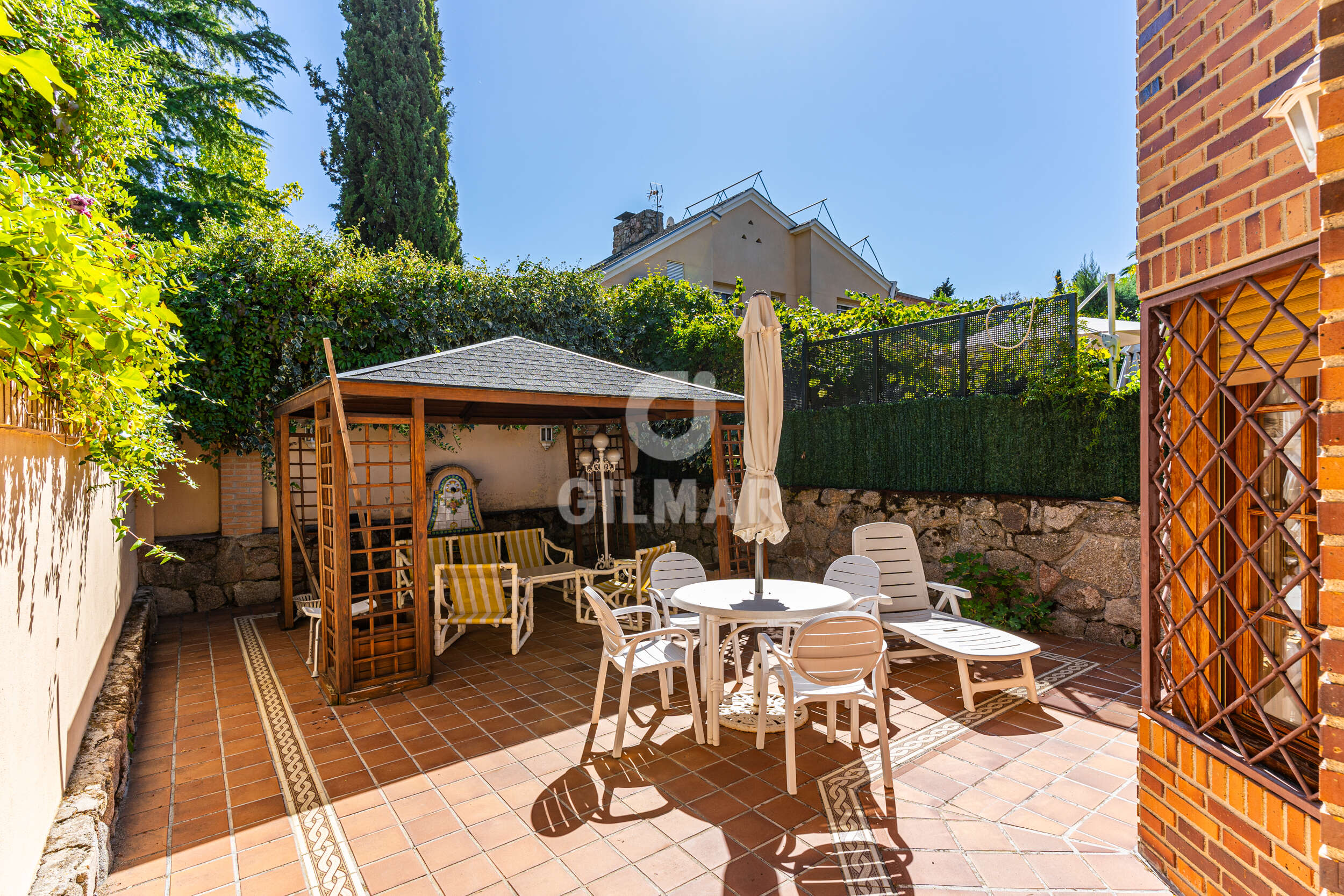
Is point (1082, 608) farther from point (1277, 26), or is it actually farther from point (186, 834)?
point (186, 834)

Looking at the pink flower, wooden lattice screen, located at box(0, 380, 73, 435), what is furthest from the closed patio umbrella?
wooden lattice screen, located at box(0, 380, 73, 435)

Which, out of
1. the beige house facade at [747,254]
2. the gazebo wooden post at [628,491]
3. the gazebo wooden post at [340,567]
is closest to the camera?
the gazebo wooden post at [340,567]

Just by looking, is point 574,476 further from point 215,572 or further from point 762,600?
point 762,600

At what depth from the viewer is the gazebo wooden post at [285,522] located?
6941mm

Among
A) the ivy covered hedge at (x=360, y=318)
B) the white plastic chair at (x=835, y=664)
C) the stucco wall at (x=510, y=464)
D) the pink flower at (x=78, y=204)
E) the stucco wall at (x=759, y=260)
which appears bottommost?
the white plastic chair at (x=835, y=664)

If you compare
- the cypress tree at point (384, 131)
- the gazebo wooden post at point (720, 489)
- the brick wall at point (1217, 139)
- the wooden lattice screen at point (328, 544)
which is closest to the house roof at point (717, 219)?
the cypress tree at point (384, 131)

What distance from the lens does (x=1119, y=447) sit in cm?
577

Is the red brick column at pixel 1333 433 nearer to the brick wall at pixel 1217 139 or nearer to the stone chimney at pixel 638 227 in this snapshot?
the brick wall at pixel 1217 139

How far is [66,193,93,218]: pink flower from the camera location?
2.55 meters

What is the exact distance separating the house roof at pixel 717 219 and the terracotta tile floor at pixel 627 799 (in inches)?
379

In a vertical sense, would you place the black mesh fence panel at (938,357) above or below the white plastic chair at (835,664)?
above

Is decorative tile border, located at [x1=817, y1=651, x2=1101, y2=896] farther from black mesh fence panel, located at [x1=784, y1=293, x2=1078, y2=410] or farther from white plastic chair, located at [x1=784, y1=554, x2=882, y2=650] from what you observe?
black mesh fence panel, located at [x1=784, y1=293, x2=1078, y2=410]

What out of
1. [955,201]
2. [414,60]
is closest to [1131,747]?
[414,60]

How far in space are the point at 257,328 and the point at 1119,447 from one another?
9650 mm
